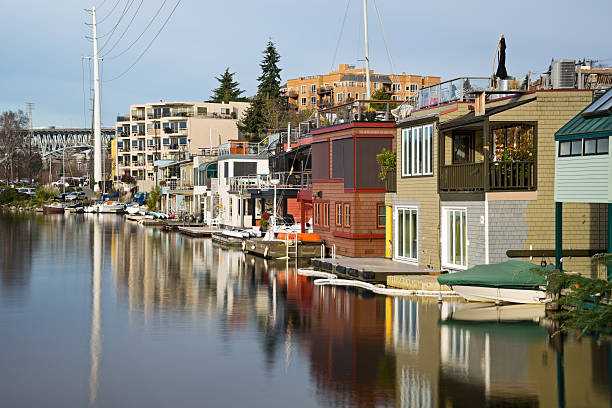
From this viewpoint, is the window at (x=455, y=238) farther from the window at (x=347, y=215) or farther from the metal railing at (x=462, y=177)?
the window at (x=347, y=215)

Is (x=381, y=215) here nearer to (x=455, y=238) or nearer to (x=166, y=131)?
(x=455, y=238)

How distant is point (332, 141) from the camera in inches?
1670

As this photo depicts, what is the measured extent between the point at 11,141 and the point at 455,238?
514ft

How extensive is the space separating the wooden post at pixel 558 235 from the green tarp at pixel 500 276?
108 cm

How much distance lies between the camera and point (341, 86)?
509ft

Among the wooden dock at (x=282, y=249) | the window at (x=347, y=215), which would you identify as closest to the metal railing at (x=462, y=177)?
the window at (x=347, y=215)

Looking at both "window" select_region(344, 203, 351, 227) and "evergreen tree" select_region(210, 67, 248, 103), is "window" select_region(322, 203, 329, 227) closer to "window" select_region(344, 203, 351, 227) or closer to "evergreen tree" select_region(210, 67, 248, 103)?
"window" select_region(344, 203, 351, 227)

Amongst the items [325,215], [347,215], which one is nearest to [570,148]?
[347,215]

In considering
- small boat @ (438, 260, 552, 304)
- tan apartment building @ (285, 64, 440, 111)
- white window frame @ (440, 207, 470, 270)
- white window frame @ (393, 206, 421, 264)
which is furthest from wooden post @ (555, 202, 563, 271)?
tan apartment building @ (285, 64, 440, 111)

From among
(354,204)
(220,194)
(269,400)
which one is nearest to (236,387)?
(269,400)

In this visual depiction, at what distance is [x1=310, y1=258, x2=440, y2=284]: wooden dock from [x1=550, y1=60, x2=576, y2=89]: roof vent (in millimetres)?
8648

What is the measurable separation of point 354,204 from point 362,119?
432 cm

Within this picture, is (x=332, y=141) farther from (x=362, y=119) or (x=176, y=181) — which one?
(x=176, y=181)

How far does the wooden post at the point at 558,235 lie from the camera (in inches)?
1027
